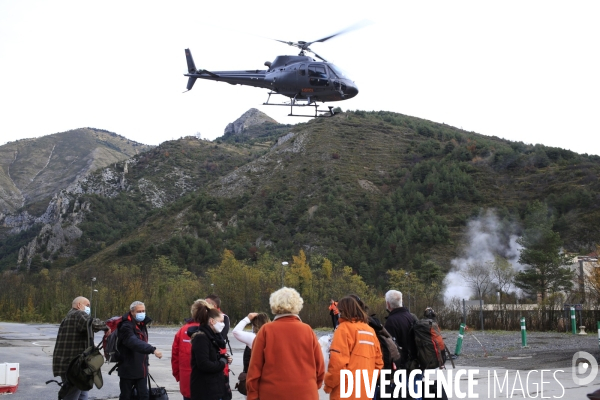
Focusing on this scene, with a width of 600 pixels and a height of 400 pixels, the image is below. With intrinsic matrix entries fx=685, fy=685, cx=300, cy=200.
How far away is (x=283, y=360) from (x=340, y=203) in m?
89.5

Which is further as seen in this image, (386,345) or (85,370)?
(85,370)

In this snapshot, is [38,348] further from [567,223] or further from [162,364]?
[567,223]

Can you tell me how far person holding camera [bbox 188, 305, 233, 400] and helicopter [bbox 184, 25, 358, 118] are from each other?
57.9 ft

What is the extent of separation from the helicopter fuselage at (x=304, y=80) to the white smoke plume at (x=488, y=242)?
50.6 meters

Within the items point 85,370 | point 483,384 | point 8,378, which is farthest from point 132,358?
point 483,384

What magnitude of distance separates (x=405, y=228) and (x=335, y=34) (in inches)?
2518

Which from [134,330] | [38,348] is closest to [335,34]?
[38,348]

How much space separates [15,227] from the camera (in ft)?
573

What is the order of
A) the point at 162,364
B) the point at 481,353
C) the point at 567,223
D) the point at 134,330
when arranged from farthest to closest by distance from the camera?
1. the point at 567,223
2. the point at 481,353
3. the point at 162,364
4. the point at 134,330

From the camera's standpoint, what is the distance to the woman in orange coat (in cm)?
591

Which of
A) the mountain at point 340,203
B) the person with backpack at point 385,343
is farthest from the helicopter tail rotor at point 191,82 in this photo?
the mountain at point 340,203

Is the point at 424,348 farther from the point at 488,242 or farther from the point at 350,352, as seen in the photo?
the point at 488,242

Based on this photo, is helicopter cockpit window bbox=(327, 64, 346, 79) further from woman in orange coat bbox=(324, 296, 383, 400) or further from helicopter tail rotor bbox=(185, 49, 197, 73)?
woman in orange coat bbox=(324, 296, 383, 400)

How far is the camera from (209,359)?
6652 mm
